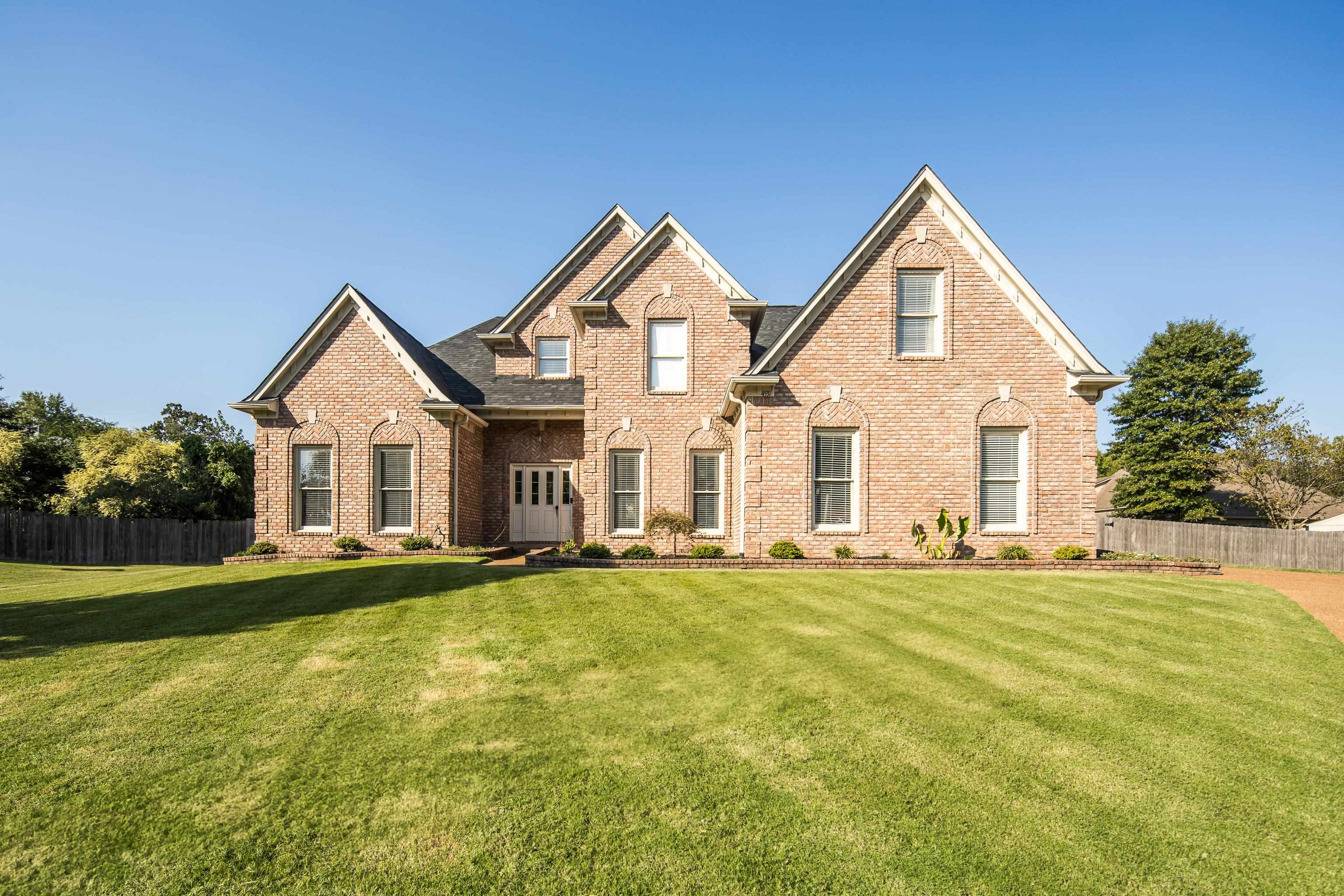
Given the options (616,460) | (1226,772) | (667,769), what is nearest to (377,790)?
(667,769)

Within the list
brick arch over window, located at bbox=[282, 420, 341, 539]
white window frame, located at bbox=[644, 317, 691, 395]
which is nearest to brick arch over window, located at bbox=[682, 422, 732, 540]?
white window frame, located at bbox=[644, 317, 691, 395]

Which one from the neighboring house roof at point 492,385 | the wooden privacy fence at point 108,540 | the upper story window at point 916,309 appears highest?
the upper story window at point 916,309

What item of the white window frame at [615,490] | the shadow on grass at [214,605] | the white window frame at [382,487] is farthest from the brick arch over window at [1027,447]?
the white window frame at [382,487]

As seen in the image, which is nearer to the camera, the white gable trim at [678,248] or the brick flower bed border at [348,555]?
the brick flower bed border at [348,555]

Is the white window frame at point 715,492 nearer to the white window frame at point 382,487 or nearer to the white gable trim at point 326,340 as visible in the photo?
the white gable trim at point 326,340

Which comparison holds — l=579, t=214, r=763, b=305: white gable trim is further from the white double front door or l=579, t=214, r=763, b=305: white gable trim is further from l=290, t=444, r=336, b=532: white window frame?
l=290, t=444, r=336, b=532: white window frame

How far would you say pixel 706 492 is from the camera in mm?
18719

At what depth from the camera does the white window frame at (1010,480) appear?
15773 millimetres

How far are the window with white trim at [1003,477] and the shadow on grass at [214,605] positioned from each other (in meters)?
10.4

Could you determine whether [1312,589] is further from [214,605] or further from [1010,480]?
[214,605]

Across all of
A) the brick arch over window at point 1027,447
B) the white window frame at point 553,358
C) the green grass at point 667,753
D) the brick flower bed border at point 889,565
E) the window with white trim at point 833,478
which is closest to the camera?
the green grass at point 667,753

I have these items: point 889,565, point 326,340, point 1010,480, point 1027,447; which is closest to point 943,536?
point 889,565

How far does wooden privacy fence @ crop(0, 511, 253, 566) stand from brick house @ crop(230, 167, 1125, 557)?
10.4 m

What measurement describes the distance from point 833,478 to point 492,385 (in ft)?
35.9
